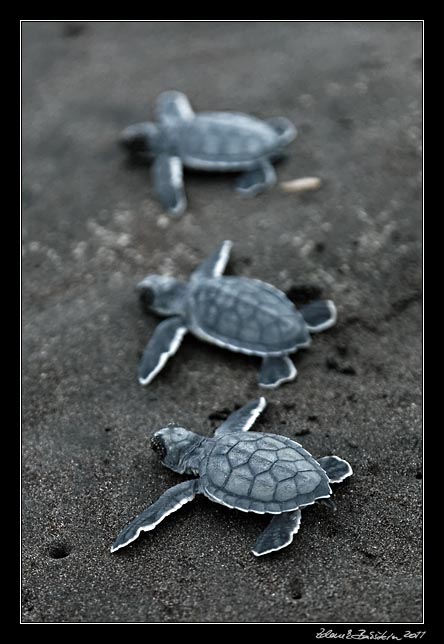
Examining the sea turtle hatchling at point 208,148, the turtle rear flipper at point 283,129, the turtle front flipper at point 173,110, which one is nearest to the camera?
the sea turtle hatchling at point 208,148

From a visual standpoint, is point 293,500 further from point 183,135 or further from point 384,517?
point 183,135

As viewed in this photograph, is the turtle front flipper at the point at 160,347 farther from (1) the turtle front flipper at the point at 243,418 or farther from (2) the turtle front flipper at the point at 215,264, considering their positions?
(1) the turtle front flipper at the point at 243,418

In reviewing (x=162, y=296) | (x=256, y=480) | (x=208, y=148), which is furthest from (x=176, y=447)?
(x=208, y=148)

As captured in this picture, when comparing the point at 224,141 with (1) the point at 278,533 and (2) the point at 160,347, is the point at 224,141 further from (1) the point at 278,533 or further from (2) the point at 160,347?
(1) the point at 278,533

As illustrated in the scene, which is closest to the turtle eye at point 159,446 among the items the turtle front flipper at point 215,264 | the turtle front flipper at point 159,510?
A: the turtle front flipper at point 159,510

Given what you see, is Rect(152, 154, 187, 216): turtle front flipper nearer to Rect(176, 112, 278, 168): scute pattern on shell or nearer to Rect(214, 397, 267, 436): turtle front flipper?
Rect(176, 112, 278, 168): scute pattern on shell

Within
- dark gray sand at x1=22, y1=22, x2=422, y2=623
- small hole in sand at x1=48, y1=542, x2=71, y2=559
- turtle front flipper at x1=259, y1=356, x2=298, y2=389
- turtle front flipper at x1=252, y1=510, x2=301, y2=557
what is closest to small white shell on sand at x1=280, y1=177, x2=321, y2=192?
dark gray sand at x1=22, y1=22, x2=422, y2=623

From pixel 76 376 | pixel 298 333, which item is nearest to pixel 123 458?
pixel 76 376
